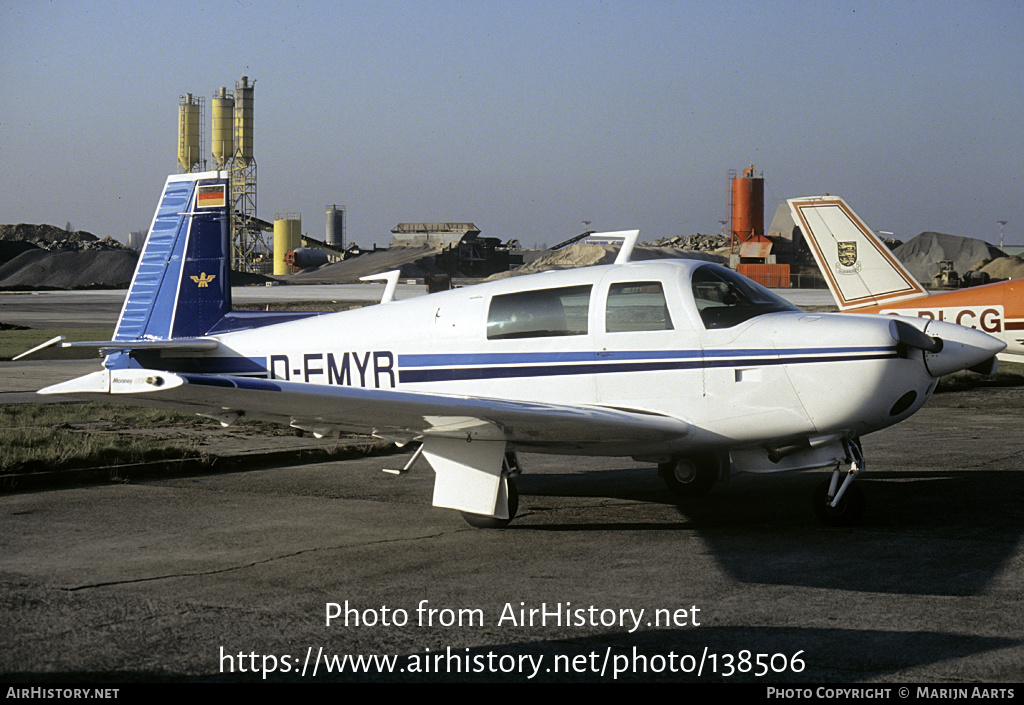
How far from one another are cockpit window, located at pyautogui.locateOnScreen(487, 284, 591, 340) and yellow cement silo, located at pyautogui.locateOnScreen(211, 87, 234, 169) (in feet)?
352

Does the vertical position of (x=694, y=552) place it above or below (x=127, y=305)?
below

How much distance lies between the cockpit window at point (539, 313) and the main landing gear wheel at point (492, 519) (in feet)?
4.00

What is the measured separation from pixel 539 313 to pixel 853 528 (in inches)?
111

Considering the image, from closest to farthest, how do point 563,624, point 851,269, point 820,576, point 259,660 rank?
1. point 259,660
2. point 563,624
3. point 820,576
4. point 851,269

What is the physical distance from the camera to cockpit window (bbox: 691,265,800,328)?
7.37 meters

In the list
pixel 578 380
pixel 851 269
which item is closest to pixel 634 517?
pixel 578 380

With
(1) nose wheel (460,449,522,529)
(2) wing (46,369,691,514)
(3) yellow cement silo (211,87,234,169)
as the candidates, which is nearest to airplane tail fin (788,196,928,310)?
(2) wing (46,369,691,514)

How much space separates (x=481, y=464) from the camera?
7.27 metres

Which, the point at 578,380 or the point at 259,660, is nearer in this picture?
the point at 259,660

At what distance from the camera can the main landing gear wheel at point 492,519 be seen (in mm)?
7305

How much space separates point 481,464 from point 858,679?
11.8ft

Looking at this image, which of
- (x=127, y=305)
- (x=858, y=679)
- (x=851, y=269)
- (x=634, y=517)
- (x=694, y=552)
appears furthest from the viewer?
(x=851, y=269)

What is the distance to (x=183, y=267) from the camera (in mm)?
9969

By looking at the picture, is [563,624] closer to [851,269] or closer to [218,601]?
[218,601]
